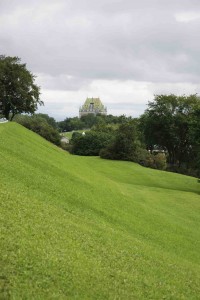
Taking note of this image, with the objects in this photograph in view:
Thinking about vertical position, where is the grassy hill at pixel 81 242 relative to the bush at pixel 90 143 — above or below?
below

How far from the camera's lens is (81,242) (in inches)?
439

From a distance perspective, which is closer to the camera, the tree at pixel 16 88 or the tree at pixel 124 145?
the tree at pixel 16 88

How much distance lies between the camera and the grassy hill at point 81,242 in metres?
8.41

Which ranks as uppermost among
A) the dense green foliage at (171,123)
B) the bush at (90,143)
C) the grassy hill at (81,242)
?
the dense green foliage at (171,123)

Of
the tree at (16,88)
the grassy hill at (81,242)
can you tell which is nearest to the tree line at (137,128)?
the tree at (16,88)

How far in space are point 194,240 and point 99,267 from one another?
32.3 ft

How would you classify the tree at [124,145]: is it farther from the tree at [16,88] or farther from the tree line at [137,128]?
the tree at [16,88]

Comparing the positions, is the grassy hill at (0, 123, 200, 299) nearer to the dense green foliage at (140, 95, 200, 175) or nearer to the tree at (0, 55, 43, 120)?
the tree at (0, 55, 43, 120)

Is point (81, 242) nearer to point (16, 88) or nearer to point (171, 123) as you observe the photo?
point (16, 88)

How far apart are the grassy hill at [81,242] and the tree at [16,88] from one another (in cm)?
3049

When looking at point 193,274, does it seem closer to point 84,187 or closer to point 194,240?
point 194,240

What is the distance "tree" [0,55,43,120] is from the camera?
51.6 m

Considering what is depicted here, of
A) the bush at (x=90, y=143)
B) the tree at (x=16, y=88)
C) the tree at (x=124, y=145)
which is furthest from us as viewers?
the bush at (x=90, y=143)

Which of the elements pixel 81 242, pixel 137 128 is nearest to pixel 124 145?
pixel 137 128
